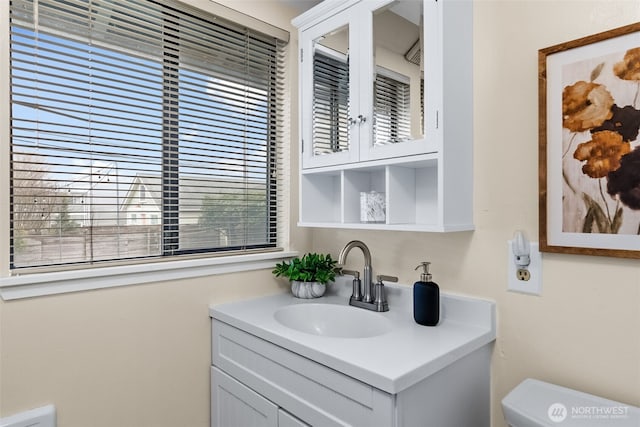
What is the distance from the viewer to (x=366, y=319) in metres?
1.48

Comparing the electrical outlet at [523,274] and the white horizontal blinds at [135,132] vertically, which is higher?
the white horizontal blinds at [135,132]

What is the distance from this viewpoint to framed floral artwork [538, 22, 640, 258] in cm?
100

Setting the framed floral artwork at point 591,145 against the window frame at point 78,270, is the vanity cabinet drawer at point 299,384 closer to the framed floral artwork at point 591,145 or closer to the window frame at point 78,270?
the window frame at point 78,270

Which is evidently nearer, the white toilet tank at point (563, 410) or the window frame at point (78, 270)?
the white toilet tank at point (563, 410)

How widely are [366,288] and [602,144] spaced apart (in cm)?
92

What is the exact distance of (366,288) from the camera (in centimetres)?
155

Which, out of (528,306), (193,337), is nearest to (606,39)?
(528,306)

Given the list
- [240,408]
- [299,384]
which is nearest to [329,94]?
[299,384]

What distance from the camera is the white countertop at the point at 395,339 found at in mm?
963

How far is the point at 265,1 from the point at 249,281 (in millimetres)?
1270

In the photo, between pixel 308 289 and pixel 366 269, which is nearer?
pixel 366 269

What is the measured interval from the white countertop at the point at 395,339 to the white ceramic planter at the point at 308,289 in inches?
2.5

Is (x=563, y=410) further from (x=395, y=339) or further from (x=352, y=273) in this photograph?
(x=352, y=273)

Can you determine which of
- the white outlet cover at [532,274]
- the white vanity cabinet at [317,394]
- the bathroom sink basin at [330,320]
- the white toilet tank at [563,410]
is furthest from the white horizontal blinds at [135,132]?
the white toilet tank at [563,410]
